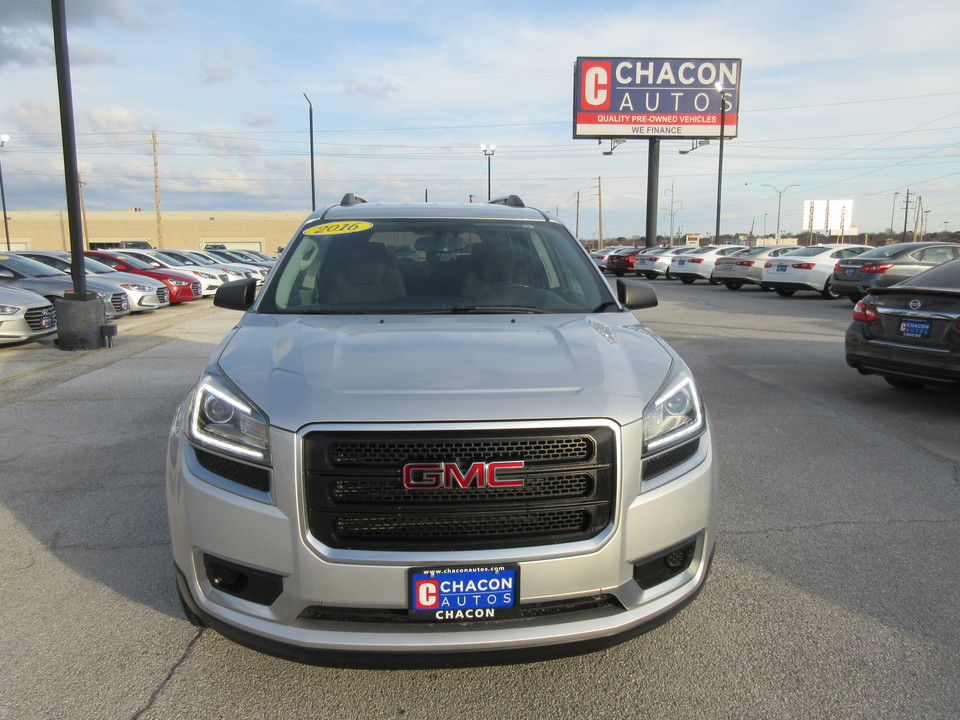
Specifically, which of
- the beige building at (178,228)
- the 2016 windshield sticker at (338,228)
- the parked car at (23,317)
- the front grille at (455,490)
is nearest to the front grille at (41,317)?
the parked car at (23,317)

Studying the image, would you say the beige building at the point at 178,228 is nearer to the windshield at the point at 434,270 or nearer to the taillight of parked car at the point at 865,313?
the taillight of parked car at the point at 865,313

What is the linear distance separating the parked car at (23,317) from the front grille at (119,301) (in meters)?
3.19

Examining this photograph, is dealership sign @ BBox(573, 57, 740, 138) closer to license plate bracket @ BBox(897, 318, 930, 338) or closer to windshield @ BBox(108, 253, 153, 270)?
windshield @ BBox(108, 253, 153, 270)

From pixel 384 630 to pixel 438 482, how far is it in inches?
18.7

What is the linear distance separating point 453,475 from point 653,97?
3934 cm

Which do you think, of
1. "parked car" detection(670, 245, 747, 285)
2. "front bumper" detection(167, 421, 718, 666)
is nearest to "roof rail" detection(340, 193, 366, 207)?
"front bumper" detection(167, 421, 718, 666)

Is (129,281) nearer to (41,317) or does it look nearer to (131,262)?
(131,262)

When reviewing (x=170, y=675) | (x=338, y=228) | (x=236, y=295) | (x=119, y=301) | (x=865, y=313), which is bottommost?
(x=170, y=675)

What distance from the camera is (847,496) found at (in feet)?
14.7

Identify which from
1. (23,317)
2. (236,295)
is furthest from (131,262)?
(236,295)

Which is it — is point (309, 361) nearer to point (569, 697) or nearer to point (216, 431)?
point (216, 431)

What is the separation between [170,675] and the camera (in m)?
2.63

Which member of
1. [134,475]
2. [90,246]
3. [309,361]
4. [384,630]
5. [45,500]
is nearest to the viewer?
[384,630]

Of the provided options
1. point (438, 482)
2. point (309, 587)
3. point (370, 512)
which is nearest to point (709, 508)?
point (438, 482)
